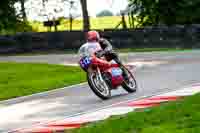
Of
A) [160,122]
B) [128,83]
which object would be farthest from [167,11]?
[160,122]

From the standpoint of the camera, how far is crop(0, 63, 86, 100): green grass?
783 inches

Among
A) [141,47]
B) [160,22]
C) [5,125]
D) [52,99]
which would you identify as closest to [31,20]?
[160,22]

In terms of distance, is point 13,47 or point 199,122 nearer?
point 199,122

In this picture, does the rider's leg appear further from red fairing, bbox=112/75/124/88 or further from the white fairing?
red fairing, bbox=112/75/124/88

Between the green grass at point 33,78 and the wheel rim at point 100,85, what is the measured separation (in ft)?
10.4

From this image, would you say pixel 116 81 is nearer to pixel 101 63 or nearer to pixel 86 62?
pixel 101 63

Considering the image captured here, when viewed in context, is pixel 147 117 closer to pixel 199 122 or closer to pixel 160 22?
pixel 199 122

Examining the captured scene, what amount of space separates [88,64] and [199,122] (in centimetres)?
712

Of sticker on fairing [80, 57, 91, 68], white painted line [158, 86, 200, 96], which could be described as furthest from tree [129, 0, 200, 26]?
sticker on fairing [80, 57, 91, 68]

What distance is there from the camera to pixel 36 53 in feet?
139

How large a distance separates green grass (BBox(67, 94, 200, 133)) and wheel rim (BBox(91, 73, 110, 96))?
16.4ft

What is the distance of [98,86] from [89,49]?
32.1 inches

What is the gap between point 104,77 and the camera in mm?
16375

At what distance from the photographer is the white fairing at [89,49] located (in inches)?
632
